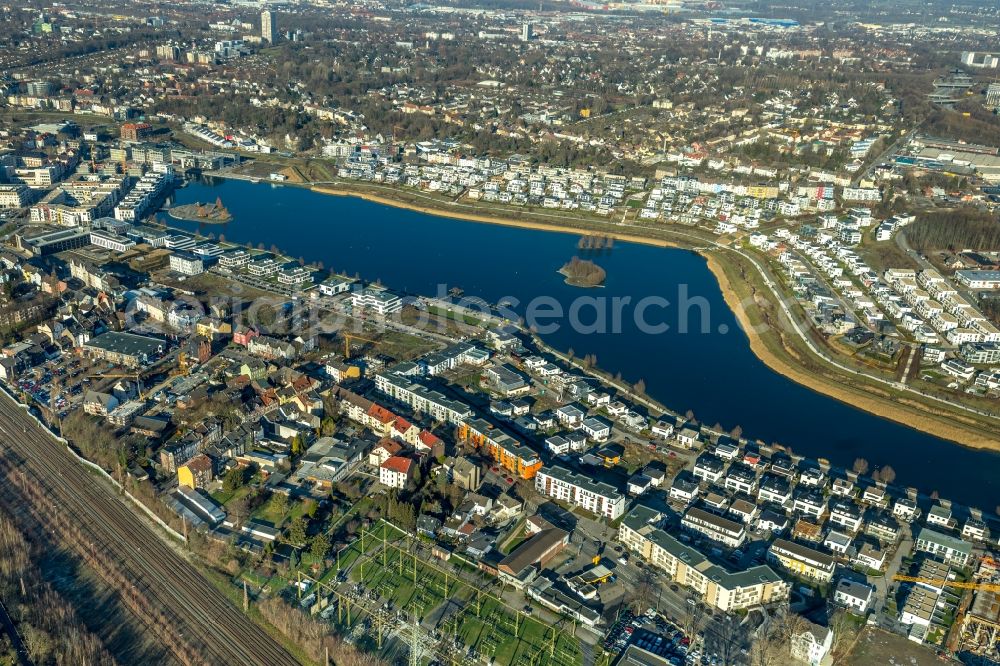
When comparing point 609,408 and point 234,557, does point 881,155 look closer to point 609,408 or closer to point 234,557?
point 609,408

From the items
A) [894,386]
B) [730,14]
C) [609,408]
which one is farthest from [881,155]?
[730,14]

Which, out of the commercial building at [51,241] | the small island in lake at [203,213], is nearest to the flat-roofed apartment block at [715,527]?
the commercial building at [51,241]

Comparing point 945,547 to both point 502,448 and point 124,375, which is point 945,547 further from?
point 124,375

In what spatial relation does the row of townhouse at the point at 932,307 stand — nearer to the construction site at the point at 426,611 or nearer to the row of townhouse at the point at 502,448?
the row of townhouse at the point at 502,448

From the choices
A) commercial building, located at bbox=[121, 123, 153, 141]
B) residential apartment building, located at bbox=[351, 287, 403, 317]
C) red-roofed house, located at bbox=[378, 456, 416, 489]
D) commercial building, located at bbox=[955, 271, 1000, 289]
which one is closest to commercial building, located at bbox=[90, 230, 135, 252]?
residential apartment building, located at bbox=[351, 287, 403, 317]

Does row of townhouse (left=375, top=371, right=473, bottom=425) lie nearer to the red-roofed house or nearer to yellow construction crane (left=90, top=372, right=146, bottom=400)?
the red-roofed house

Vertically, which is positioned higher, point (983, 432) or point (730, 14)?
point (730, 14)

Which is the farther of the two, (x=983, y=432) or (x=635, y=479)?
(x=983, y=432)

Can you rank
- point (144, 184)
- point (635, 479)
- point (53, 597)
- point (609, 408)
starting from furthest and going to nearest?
point (144, 184), point (609, 408), point (635, 479), point (53, 597)
